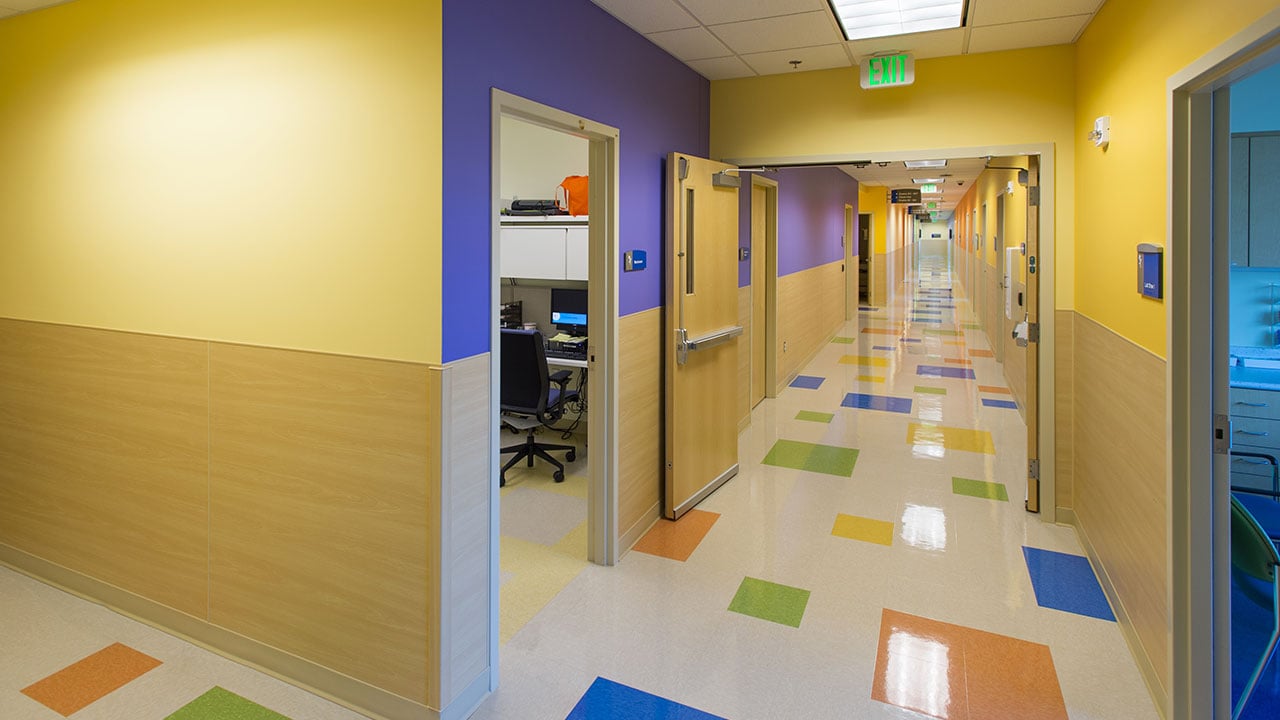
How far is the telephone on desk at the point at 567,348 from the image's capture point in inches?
204

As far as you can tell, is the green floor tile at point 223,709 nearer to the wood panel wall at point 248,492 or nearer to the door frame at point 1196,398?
the wood panel wall at point 248,492

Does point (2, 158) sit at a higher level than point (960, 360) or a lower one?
higher

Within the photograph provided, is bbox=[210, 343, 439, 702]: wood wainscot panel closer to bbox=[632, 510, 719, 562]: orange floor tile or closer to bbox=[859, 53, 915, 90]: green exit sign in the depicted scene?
bbox=[632, 510, 719, 562]: orange floor tile

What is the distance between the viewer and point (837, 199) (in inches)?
452

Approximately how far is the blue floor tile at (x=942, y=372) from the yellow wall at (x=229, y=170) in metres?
→ 7.35

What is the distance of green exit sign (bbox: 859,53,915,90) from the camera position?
3908 mm

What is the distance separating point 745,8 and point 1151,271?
1976 millimetres

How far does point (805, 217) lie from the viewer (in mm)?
8875

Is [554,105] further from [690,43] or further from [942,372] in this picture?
[942,372]

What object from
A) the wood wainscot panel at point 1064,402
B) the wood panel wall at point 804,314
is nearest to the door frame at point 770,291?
the wood panel wall at point 804,314

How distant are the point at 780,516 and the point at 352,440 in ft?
8.43

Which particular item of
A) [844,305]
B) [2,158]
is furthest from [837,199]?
[2,158]

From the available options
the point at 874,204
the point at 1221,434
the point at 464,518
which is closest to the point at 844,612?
the point at 1221,434

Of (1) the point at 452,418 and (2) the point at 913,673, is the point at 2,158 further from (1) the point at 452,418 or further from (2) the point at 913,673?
(2) the point at 913,673
